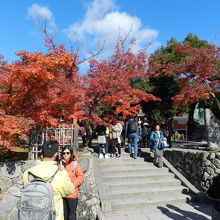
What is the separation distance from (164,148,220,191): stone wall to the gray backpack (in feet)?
21.3

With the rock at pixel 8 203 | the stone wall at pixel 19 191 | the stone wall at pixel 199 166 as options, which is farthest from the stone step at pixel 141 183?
the rock at pixel 8 203

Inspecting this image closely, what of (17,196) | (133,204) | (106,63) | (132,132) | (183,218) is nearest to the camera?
(183,218)

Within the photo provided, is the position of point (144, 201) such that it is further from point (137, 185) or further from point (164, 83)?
point (164, 83)

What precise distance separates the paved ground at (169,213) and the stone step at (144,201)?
19 centimetres

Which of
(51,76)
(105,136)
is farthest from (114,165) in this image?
(51,76)

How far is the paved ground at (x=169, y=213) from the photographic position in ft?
17.1

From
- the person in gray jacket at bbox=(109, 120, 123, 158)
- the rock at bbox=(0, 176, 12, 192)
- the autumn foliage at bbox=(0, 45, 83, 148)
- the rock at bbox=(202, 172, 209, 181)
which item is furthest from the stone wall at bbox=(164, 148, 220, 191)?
the rock at bbox=(0, 176, 12, 192)

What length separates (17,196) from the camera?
6.33 metres

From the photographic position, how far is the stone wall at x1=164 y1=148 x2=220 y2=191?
7.04m

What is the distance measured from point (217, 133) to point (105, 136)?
18.4ft

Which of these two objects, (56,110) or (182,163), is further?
(182,163)

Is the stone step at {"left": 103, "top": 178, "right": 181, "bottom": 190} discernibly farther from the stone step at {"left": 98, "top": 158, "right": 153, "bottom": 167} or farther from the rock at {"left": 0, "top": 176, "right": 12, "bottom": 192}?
the rock at {"left": 0, "top": 176, "right": 12, "bottom": 192}

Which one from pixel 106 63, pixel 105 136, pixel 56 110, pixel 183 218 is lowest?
pixel 183 218

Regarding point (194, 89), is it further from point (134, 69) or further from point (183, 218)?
point (183, 218)
